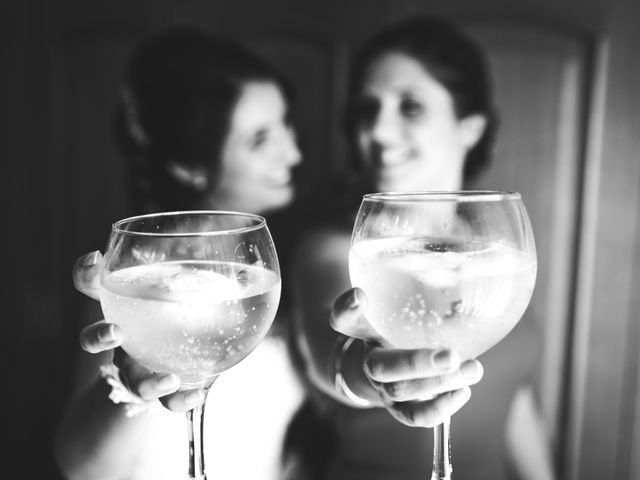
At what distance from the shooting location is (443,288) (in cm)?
60

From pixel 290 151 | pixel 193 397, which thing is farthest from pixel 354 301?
pixel 290 151

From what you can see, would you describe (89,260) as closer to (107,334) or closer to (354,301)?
(107,334)

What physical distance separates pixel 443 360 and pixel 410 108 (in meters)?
1.00

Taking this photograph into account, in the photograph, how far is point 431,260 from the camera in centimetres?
62

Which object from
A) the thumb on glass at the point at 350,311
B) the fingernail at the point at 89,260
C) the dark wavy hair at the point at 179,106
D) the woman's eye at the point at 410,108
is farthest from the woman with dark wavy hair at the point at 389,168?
the fingernail at the point at 89,260

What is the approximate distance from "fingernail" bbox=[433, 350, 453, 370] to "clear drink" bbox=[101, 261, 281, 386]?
0.19 metres

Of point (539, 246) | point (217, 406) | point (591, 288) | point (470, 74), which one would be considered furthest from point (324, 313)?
point (591, 288)

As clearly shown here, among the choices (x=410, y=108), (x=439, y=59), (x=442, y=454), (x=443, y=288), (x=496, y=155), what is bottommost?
(x=442, y=454)

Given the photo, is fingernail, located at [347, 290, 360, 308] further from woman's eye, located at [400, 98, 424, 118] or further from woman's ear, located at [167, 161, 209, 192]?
woman's ear, located at [167, 161, 209, 192]

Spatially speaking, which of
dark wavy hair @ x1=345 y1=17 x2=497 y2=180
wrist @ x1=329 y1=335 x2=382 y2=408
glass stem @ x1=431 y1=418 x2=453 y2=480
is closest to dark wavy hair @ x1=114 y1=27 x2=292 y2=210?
dark wavy hair @ x1=345 y1=17 x2=497 y2=180

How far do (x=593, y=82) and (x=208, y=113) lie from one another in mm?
1163

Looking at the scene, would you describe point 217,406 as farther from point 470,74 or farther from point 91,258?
point 470,74

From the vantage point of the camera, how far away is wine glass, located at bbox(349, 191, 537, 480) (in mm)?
606

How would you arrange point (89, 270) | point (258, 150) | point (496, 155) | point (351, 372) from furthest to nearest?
1. point (496, 155)
2. point (258, 150)
3. point (351, 372)
4. point (89, 270)
